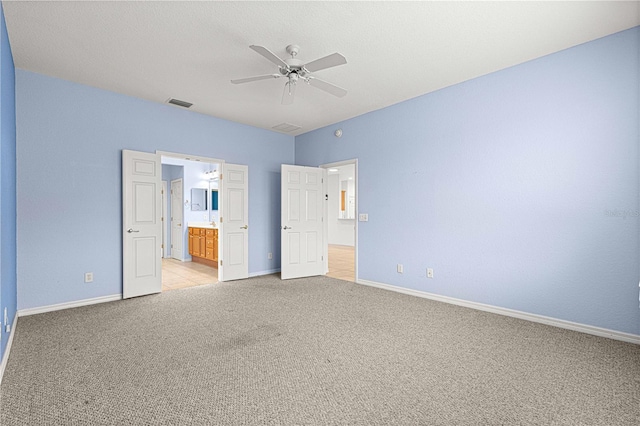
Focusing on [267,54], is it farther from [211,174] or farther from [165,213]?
[165,213]

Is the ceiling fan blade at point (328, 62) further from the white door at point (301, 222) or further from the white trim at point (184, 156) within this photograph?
the white trim at point (184, 156)

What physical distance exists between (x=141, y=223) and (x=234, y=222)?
1462mm

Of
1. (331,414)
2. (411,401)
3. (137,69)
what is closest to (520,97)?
(411,401)

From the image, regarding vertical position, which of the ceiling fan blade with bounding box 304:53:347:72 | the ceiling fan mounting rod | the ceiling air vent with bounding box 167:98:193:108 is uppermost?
the ceiling air vent with bounding box 167:98:193:108

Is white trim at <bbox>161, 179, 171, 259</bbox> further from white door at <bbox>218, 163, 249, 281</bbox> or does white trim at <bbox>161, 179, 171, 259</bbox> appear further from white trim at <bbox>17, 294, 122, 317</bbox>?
white trim at <bbox>17, 294, 122, 317</bbox>

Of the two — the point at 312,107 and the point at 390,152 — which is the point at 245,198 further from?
the point at 390,152

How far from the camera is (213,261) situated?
679cm

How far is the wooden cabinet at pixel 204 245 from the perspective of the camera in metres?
6.47

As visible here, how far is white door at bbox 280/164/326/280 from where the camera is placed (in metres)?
5.43

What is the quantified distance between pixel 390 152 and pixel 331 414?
12.2ft

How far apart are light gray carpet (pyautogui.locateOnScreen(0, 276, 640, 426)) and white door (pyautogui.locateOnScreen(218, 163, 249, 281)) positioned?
5.55 ft

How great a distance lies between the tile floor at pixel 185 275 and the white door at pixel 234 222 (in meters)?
0.40

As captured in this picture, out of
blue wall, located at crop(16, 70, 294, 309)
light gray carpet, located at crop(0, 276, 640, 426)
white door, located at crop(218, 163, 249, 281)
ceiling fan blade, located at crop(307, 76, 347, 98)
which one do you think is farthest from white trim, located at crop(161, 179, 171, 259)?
ceiling fan blade, located at crop(307, 76, 347, 98)

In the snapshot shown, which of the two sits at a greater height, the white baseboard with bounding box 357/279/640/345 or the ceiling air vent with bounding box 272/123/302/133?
the ceiling air vent with bounding box 272/123/302/133
